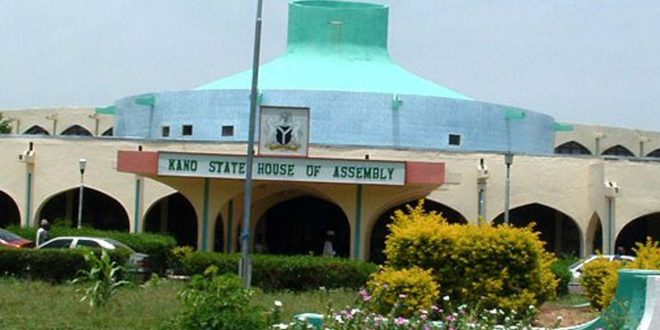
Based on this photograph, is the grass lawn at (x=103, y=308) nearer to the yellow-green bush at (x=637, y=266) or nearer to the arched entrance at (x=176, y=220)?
the yellow-green bush at (x=637, y=266)

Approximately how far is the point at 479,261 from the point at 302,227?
2439cm

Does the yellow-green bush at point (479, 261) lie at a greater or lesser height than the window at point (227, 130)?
lesser

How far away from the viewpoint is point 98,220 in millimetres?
41938

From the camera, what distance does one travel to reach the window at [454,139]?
1613 inches

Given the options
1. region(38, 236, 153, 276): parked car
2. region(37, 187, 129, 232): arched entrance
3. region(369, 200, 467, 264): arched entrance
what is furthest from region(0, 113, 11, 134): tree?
region(38, 236, 153, 276): parked car

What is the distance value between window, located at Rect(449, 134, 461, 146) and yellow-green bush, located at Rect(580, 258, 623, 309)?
22313 millimetres

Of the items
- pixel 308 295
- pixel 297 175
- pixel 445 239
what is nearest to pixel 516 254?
pixel 445 239

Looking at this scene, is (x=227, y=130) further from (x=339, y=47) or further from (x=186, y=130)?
(x=339, y=47)

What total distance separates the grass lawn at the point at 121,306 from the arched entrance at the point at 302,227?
18.4 metres

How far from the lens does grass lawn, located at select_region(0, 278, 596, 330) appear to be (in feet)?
49.3

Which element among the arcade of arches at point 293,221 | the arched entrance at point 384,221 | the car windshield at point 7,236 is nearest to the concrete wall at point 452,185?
the arcade of arches at point 293,221

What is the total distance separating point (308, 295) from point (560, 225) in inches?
863

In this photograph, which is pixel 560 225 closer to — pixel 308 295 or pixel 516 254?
pixel 308 295

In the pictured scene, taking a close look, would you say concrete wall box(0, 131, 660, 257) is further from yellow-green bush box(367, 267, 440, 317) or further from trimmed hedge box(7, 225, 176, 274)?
yellow-green bush box(367, 267, 440, 317)
